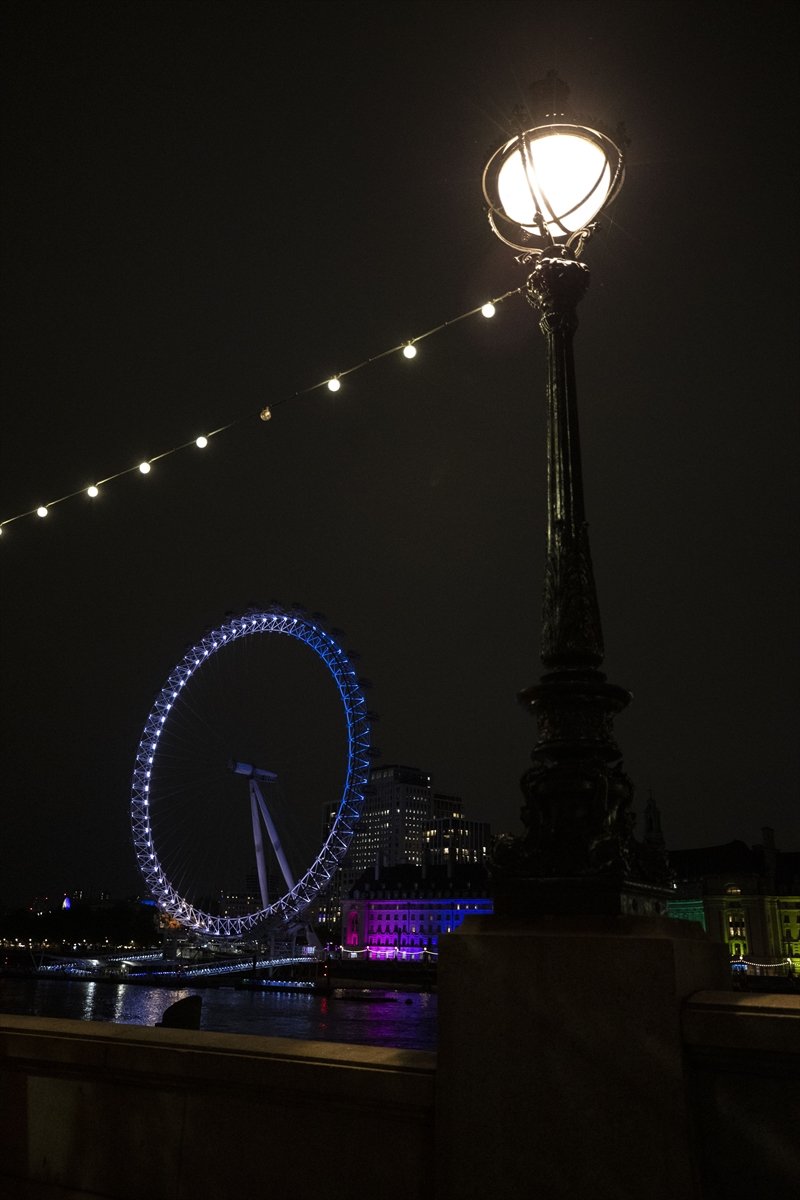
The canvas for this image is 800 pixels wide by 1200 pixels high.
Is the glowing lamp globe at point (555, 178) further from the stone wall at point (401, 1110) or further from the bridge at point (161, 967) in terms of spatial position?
the bridge at point (161, 967)

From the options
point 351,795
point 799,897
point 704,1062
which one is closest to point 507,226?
point 704,1062

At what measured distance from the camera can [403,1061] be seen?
354 centimetres

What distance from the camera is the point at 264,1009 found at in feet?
168

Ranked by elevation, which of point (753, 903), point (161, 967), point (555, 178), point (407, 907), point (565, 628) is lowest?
point (161, 967)

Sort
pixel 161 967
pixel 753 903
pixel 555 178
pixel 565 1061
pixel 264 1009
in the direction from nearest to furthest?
pixel 565 1061 < pixel 555 178 < pixel 264 1009 < pixel 161 967 < pixel 753 903

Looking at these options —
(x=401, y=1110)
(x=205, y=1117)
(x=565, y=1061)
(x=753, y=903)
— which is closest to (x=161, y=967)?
(x=753, y=903)

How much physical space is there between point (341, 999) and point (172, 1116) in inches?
2398

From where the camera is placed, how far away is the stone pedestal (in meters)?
3.04

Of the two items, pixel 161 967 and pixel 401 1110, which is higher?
pixel 401 1110

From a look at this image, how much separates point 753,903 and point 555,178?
87.7 m

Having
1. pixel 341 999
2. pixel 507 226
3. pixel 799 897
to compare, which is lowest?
pixel 341 999

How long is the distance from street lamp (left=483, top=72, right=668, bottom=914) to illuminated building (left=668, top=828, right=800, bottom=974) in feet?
263

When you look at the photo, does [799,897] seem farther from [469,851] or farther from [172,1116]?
[172,1116]

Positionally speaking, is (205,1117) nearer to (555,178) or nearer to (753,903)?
(555,178)
